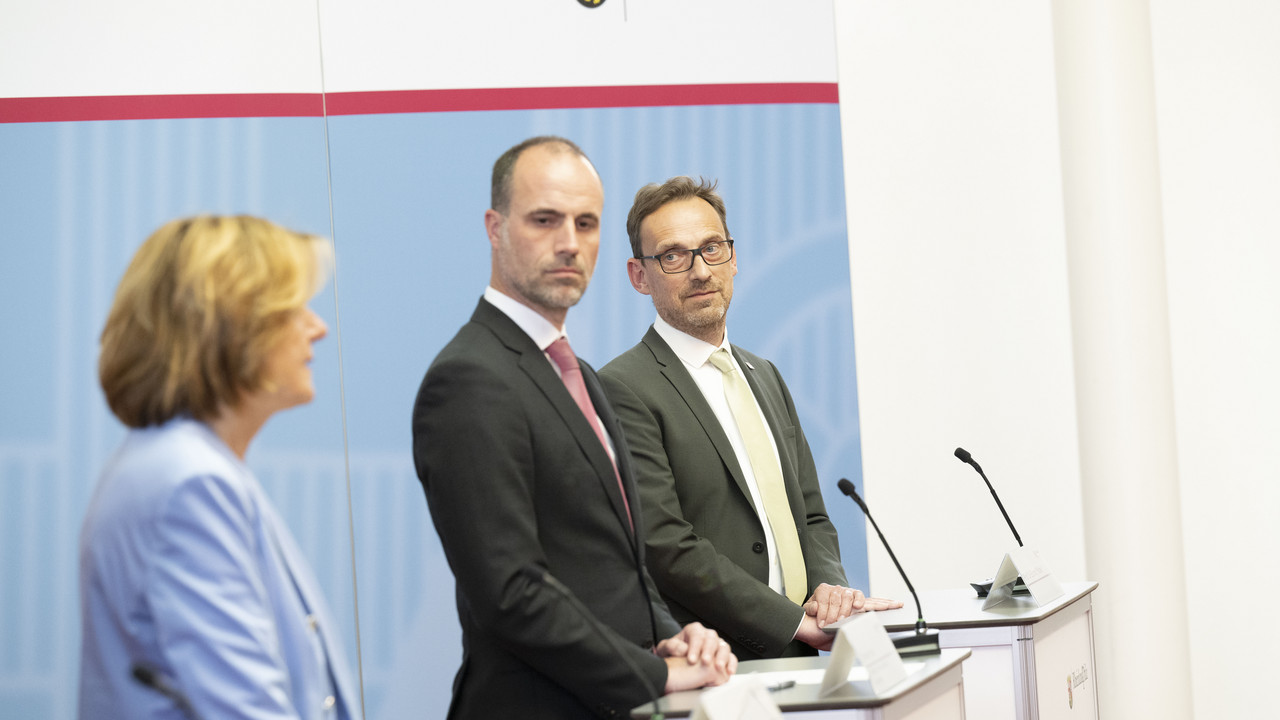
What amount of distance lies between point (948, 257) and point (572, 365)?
2.72m

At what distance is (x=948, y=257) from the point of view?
4.54 metres

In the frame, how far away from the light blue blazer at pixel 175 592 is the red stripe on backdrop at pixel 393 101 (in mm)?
2475

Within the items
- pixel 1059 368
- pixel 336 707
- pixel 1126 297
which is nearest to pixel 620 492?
pixel 336 707

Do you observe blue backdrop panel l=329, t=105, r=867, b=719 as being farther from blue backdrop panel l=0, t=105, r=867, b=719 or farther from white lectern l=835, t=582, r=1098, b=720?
white lectern l=835, t=582, r=1098, b=720

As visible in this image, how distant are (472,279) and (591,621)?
6.87 feet

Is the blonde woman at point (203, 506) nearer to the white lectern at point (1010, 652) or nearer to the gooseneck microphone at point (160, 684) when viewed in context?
the gooseneck microphone at point (160, 684)

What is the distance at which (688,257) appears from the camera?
295 cm

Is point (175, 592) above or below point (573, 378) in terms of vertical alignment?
below

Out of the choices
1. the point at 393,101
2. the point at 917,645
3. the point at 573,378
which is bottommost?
the point at 917,645

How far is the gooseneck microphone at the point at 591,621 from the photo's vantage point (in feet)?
5.55

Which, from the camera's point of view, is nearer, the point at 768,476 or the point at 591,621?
the point at 591,621

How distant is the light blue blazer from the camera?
4.08ft

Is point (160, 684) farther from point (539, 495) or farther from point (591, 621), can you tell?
point (539, 495)

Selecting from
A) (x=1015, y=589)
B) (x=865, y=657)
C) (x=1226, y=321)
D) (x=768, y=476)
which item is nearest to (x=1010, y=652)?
(x=1015, y=589)
